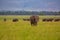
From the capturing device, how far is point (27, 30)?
4.48 m

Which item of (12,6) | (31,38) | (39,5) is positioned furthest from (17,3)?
(31,38)

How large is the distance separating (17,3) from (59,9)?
0.78 meters

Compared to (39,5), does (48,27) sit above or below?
below

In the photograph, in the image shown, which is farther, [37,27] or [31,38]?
[37,27]

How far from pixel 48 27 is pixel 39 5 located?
439mm

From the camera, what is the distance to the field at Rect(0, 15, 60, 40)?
4293mm

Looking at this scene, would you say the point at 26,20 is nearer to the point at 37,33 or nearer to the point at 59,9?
the point at 37,33

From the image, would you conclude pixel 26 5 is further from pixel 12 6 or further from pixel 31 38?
pixel 31 38

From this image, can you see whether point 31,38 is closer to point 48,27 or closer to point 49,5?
point 48,27

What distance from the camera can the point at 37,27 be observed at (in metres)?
4.57

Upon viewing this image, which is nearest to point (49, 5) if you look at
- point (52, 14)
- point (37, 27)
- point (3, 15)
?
point (52, 14)

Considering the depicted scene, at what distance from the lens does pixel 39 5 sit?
445cm

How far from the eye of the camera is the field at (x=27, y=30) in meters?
4.29

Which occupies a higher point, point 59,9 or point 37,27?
point 59,9
